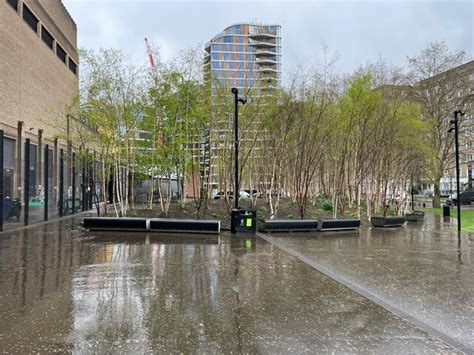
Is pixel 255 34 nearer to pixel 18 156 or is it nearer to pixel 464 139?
pixel 464 139

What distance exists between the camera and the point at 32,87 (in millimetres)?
22109

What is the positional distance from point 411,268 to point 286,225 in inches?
269

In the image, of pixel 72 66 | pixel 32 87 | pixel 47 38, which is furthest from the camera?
pixel 72 66

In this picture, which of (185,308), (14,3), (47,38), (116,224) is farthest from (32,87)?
(185,308)

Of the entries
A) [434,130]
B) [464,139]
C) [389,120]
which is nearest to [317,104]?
[389,120]

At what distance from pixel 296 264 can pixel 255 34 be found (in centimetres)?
9154

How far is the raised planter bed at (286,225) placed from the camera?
14812 millimetres

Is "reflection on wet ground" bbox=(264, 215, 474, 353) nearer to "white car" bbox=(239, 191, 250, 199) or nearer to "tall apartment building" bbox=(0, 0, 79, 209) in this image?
"tall apartment building" bbox=(0, 0, 79, 209)

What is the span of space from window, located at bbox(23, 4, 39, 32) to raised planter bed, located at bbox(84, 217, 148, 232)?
1429 centimetres

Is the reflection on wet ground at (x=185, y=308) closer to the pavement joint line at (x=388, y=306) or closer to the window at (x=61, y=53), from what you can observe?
the pavement joint line at (x=388, y=306)

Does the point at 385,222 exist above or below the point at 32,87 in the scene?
below

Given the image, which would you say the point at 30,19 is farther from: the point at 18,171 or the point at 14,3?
the point at 18,171

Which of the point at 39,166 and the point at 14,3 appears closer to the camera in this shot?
the point at 39,166

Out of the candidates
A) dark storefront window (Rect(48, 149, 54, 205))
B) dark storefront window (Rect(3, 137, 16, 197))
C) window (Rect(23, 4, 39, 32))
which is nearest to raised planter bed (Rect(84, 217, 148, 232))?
dark storefront window (Rect(3, 137, 16, 197))
